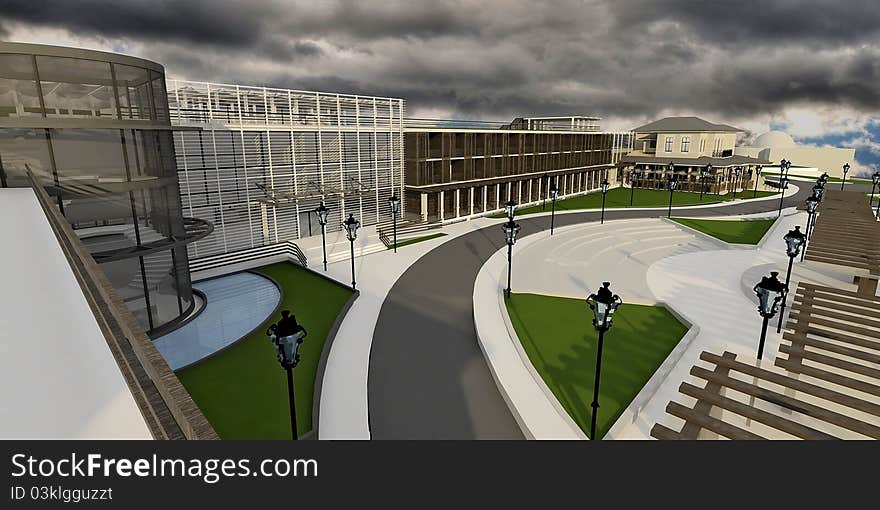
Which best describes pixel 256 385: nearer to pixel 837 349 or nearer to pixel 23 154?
pixel 23 154

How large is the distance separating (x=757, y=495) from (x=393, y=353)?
12.7 metres

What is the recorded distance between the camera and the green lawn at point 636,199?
5019cm

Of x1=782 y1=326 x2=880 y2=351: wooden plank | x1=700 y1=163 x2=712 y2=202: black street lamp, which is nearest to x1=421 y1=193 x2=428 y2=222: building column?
x1=782 y1=326 x2=880 y2=351: wooden plank

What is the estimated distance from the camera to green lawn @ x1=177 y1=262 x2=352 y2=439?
11.6m

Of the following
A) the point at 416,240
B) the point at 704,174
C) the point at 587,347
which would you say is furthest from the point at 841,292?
the point at 704,174

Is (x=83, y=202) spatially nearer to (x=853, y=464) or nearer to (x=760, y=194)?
(x=853, y=464)

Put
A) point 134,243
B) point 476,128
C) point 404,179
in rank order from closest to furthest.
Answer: point 134,243
point 404,179
point 476,128

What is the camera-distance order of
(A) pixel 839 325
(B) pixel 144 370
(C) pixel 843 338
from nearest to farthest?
(B) pixel 144 370, (C) pixel 843 338, (A) pixel 839 325

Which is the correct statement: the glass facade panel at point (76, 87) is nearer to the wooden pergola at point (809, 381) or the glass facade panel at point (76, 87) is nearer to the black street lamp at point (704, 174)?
the wooden pergola at point (809, 381)

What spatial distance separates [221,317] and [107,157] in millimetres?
7552

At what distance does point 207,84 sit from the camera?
80.1 ft

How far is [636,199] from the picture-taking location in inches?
2178

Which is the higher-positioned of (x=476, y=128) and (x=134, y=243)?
(x=476, y=128)

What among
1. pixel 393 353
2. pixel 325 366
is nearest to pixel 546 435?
pixel 393 353
